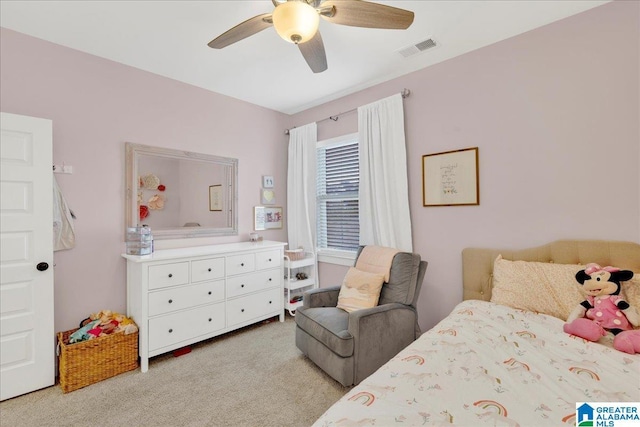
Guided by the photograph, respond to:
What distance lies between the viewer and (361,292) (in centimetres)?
244

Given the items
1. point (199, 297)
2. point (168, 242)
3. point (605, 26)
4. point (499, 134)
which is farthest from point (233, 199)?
point (605, 26)

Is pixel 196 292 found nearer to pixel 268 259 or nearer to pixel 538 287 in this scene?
pixel 268 259

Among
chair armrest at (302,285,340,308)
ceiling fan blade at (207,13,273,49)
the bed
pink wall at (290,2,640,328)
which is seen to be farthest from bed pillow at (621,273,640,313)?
ceiling fan blade at (207,13,273,49)

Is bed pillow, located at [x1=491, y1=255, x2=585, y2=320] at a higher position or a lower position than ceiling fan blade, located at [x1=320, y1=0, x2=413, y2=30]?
lower

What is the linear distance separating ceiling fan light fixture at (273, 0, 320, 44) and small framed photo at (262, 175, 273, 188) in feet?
8.00

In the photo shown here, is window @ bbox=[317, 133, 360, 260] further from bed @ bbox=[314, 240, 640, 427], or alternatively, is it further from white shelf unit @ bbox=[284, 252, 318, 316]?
bed @ bbox=[314, 240, 640, 427]

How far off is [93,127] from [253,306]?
2215mm

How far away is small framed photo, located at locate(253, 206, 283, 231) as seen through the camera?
370cm

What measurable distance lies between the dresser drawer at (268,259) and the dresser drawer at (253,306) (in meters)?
0.28

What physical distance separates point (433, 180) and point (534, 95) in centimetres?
96

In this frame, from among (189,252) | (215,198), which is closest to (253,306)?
(189,252)

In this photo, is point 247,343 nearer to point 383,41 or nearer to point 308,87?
point 308,87

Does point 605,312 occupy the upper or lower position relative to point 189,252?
lower

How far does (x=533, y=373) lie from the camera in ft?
3.93
